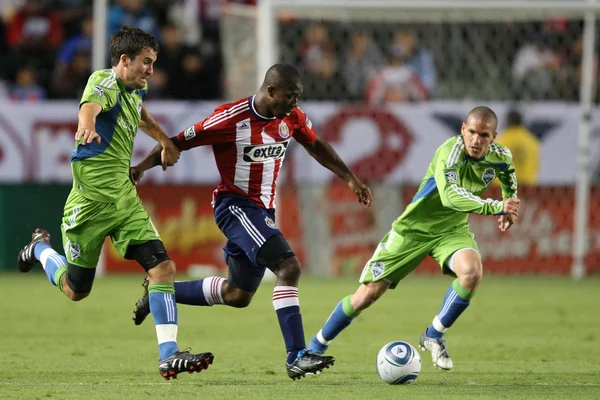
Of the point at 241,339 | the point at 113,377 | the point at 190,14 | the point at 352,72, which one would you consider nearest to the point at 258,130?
the point at 113,377

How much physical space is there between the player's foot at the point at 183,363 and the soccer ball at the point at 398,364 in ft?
3.72

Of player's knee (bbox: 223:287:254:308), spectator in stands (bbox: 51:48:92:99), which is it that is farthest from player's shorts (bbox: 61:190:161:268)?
spectator in stands (bbox: 51:48:92:99)

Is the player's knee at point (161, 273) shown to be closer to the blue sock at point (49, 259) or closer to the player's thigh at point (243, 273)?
the player's thigh at point (243, 273)

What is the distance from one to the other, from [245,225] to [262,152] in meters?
0.56

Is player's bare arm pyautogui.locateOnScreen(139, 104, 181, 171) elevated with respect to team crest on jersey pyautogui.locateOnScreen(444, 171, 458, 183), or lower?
elevated

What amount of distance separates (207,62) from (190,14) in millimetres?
1535

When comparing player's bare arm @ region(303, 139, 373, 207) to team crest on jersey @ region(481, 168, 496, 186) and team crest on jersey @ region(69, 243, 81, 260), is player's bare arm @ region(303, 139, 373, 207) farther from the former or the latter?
team crest on jersey @ region(69, 243, 81, 260)

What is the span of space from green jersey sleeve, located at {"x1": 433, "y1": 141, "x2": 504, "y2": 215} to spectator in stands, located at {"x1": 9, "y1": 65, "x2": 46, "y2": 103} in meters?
9.98

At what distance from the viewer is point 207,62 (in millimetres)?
16859

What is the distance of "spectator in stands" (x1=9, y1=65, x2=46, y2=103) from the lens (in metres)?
16.3

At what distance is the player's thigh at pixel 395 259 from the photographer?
773 centimetres

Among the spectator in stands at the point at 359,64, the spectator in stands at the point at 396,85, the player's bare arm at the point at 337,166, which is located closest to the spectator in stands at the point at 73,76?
the spectator in stands at the point at 359,64

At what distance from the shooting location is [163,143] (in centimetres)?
717

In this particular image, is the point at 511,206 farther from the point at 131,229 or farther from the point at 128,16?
the point at 128,16
